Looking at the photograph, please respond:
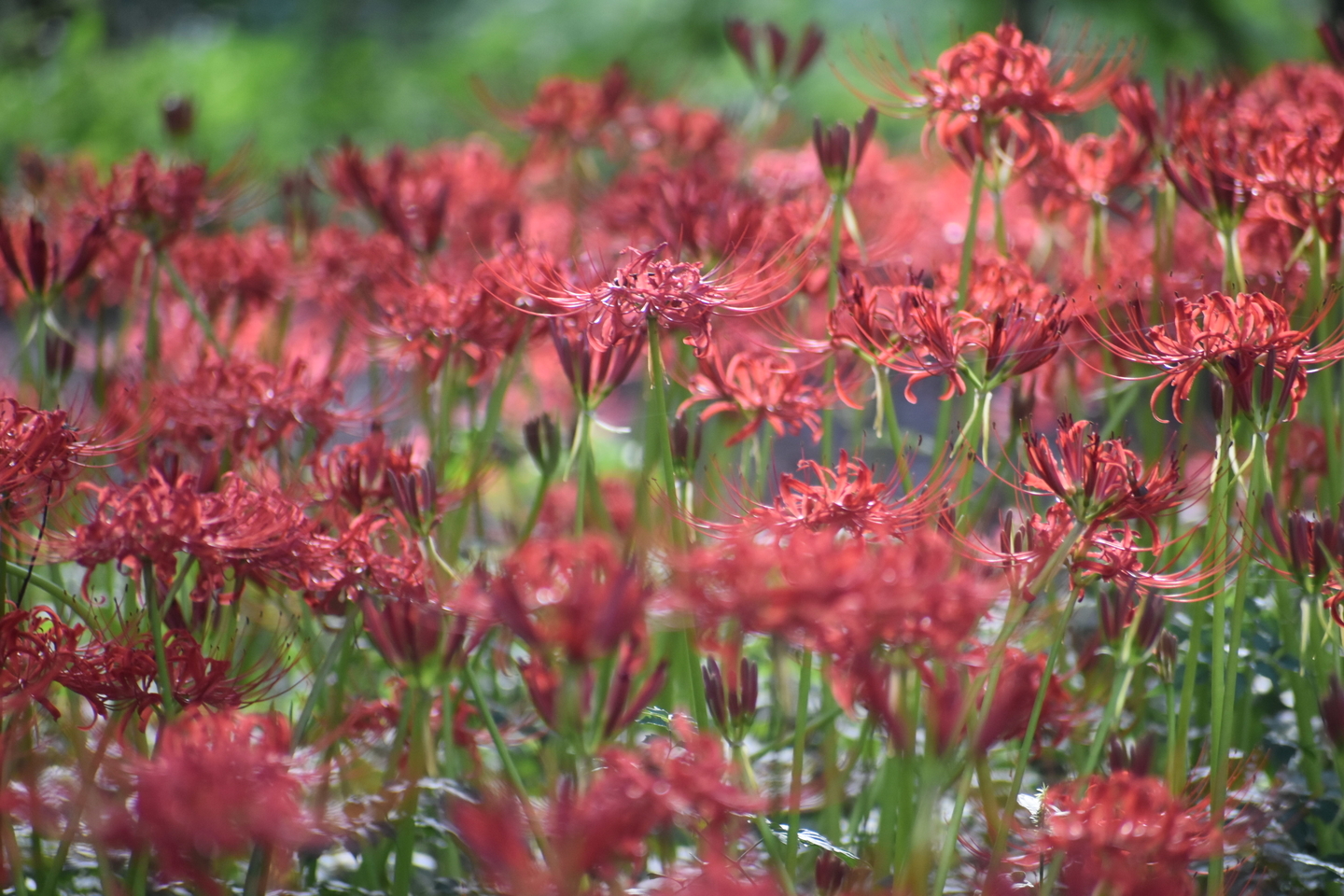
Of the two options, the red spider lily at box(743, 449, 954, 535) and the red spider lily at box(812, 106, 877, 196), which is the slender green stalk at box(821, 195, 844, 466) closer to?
the red spider lily at box(812, 106, 877, 196)

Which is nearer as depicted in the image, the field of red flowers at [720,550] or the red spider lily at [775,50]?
the field of red flowers at [720,550]

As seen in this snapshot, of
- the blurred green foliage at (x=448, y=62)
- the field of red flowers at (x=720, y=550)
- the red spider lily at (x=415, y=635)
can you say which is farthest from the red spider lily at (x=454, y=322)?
the blurred green foliage at (x=448, y=62)

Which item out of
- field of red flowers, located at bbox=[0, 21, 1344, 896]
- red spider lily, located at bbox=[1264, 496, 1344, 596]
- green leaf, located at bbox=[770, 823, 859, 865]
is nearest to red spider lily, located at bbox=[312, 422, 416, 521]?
field of red flowers, located at bbox=[0, 21, 1344, 896]

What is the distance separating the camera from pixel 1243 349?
3.72 feet

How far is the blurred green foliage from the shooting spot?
16.8 ft

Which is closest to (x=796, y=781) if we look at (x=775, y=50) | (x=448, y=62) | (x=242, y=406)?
(x=242, y=406)

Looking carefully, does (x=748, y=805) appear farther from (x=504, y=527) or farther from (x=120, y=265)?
(x=120, y=265)

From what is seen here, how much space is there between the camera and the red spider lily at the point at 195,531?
44.4 inches

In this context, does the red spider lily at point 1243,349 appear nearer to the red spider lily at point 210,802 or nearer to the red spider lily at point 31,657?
the red spider lily at point 210,802

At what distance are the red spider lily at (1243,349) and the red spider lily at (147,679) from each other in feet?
3.06

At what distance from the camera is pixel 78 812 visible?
1.04 m

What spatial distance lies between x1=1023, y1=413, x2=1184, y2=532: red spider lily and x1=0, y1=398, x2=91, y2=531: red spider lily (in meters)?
0.96

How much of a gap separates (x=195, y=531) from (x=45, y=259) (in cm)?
63

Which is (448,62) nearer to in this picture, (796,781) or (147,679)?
(147,679)
